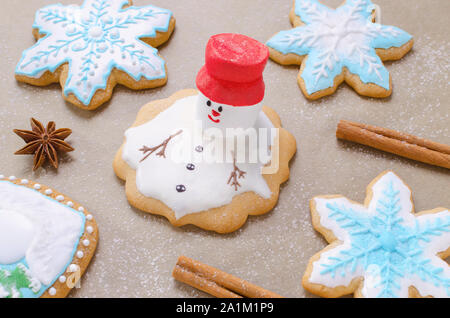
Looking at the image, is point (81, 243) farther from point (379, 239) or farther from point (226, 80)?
point (379, 239)

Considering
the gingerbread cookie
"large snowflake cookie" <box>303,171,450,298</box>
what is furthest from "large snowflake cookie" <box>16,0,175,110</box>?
"large snowflake cookie" <box>303,171,450,298</box>

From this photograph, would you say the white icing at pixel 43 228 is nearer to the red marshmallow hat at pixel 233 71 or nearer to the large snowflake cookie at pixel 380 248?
the red marshmallow hat at pixel 233 71

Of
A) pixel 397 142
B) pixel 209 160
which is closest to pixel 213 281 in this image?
pixel 209 160

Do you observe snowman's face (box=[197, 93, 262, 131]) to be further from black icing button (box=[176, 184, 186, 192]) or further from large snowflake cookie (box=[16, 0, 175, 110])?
large snowflake cookie (box=[16, 0, 175, 110])

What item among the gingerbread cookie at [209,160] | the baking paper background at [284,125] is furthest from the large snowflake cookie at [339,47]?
the gingerbread cookie at [209,160]

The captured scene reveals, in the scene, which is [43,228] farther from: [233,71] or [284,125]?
[284,125]
